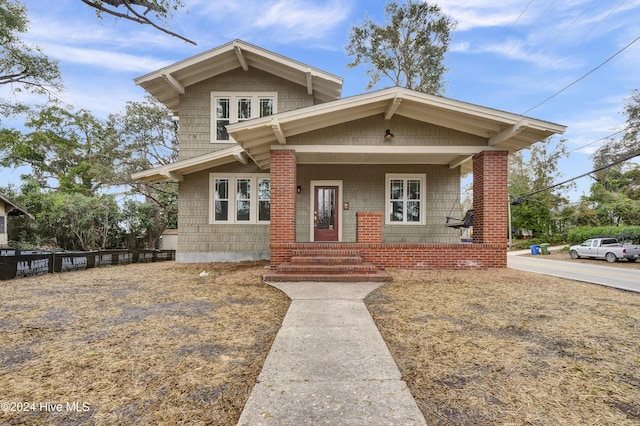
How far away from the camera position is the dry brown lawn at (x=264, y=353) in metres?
1.99

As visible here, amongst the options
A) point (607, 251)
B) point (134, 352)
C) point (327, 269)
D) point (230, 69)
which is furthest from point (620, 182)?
point (134, 352)

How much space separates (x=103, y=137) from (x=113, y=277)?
65.2ft

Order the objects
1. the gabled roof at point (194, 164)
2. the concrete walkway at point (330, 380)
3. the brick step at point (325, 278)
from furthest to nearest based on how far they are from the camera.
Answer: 1. the gabled roof at point (194, 164)
2. the brick step at point (325, 278)
3. the concrete walkway at point (330, 380)

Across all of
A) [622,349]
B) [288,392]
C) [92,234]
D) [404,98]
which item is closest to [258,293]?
Result: [288,392]

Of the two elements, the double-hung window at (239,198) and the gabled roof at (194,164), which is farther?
the double-hung window at (239,198)

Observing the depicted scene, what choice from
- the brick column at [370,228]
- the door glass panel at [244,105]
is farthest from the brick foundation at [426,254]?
the door glass panel at [244,105]

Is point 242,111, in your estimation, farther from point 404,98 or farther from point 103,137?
point 103,137

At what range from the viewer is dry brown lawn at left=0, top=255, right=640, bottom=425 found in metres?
1.99

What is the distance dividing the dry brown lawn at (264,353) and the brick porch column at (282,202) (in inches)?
75.3

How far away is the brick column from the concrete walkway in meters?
3.88

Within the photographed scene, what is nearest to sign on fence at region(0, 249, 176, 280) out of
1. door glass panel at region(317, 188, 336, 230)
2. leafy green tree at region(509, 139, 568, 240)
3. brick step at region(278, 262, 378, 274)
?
brick step at region(278, 262, 378, 274)

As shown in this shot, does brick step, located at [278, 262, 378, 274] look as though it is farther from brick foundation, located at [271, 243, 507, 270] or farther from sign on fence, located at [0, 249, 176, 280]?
sign on fence, located at [0, 249, 176, 280]

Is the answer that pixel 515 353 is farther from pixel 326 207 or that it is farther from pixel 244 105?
pixel 244 105

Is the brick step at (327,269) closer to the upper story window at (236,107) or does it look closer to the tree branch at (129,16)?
the upper story window at (236,107)
